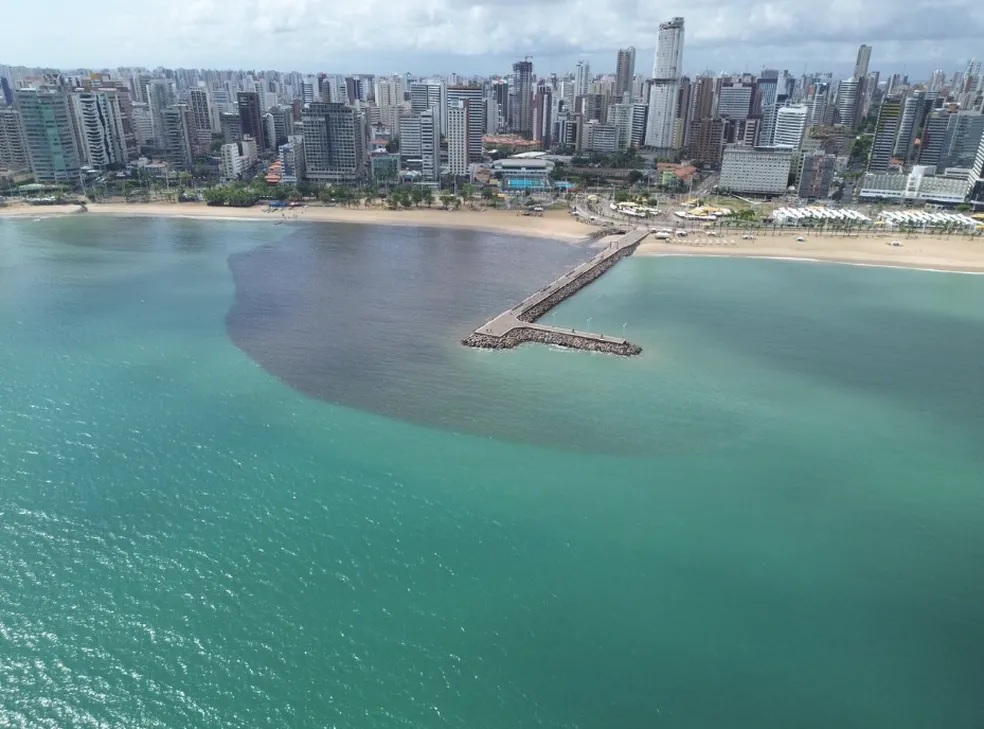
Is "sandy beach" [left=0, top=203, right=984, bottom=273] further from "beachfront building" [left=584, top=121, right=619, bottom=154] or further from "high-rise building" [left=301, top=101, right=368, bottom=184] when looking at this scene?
"beachfront building" [left=584, top=121, right=619, bottom=154]

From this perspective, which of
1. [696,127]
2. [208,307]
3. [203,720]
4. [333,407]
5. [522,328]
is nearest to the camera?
[203,720]

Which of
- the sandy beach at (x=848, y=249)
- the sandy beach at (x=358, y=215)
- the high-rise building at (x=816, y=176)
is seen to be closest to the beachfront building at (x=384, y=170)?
the sandy beach at (x=358, y=215)

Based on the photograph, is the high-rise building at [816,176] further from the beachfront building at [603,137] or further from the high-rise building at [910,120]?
the beachfront building at [603,137]

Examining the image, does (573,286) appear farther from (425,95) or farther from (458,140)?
(425,95)

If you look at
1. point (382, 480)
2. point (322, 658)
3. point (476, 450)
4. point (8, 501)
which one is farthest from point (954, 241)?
point (8, 501)

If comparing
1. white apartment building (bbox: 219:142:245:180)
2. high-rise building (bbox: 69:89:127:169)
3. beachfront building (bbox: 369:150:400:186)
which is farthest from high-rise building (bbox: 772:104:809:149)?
high-rise building (bbox: 69:89:127:169)

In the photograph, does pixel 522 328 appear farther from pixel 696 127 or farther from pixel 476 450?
pixel 696 127
